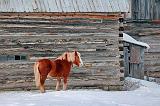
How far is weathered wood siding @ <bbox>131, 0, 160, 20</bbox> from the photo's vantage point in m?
22.3

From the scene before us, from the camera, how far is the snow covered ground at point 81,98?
13.5 m

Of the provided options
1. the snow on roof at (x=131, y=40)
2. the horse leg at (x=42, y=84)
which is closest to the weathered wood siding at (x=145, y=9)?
the snow on roof at (x=131, y=40)

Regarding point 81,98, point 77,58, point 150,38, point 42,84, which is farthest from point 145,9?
point 81,98

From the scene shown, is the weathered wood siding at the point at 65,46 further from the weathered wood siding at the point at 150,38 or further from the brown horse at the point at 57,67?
the weathered wood siding at the point at 150,38

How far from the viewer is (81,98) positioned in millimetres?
14617

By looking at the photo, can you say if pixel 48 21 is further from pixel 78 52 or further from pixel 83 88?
pixel 83 88

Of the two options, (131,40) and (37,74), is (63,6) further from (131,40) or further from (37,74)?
(131,40)

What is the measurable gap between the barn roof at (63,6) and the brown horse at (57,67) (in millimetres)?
1858

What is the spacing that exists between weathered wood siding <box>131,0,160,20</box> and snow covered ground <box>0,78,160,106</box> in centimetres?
563

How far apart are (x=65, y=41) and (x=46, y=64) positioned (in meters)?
1.74

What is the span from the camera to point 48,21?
57.5 feet

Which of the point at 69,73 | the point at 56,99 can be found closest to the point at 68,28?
the point at 69,73

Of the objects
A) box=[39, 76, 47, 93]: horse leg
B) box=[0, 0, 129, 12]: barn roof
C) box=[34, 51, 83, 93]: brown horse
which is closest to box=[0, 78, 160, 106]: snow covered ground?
box=[39, 76, 47, 93]: horse leg

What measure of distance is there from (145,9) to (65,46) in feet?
20.7
